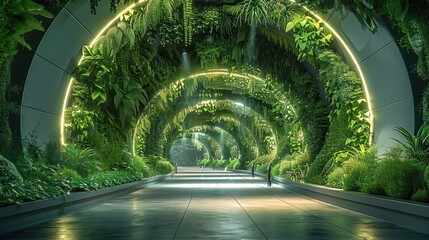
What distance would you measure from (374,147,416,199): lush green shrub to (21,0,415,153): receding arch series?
3077mm

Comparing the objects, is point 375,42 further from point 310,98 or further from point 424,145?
point 310,98

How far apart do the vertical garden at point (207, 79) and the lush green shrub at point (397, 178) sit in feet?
0.08

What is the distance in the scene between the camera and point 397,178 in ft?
45.2

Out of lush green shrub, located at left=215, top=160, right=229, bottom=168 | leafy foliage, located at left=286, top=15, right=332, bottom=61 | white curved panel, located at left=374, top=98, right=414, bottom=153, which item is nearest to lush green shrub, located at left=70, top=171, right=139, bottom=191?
leafy foliage, located at left=286, top=15, right=332, bottom=61

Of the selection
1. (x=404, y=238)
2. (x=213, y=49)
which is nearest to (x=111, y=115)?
(x=213, y=49)

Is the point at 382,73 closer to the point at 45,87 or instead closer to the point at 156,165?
the point at 45,87

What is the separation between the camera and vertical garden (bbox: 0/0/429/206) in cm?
1416

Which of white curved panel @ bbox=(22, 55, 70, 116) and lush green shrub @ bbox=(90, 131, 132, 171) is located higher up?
white curved panel @ bbox=(22, 55, 70, 116)

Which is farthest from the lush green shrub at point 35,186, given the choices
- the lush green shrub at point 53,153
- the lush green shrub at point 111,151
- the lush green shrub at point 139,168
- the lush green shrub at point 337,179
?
the lush green shrub at point 139,168

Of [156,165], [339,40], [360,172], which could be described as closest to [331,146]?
[339,40]

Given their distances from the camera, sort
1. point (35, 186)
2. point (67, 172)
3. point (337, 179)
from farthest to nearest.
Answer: point (337, 179) → point (67, 172) → point (35, 186)

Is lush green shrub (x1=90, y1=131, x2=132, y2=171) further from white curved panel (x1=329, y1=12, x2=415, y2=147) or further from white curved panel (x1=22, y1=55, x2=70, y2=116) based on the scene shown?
white curved panel (x1=329, y1=12, x2=415, y2=147)

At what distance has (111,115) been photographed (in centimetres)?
2512

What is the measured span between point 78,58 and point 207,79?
14.8m
